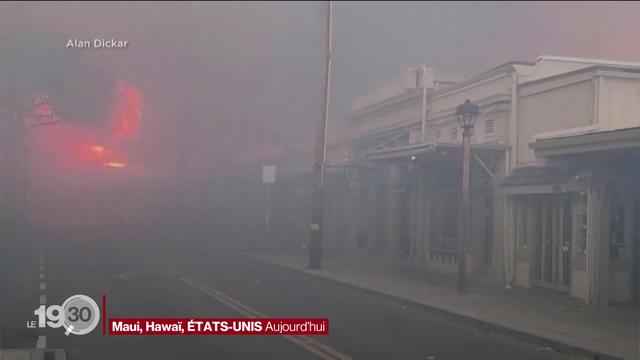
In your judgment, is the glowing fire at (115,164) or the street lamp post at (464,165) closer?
the street lamp post at (464,165)

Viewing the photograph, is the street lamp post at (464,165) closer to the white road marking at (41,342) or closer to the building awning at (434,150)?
the building awning at (434,150)

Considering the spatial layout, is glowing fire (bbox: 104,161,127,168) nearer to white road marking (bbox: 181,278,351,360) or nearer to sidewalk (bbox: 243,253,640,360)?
sidewalk (bbox: 243,253,640,360)

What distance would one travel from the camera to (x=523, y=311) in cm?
1292

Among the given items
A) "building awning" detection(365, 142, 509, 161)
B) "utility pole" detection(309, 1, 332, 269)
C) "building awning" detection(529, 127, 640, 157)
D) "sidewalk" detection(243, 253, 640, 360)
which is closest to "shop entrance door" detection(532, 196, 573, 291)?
"sidewalk" detection(243, 253, 640, 360)

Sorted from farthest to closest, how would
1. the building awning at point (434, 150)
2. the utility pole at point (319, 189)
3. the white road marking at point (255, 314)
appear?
the utility pole at point (319, 189)
the building awning at point (434, 150)
the white road marking at point (255, 314)

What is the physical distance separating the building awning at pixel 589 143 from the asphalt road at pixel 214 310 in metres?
3.74

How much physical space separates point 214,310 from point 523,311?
5386 mm

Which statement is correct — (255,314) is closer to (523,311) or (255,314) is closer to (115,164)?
(523,311)

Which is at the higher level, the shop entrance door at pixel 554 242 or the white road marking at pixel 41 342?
the shop entrance door at pixel 554 242

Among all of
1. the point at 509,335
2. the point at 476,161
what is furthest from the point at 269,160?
the point at 509,335

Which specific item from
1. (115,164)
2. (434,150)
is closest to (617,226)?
(434,150)

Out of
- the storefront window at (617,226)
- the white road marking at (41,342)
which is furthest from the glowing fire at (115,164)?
the storefront window at (617,226)

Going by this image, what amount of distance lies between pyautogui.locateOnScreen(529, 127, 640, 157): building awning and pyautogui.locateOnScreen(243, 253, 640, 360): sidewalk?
2837 mm

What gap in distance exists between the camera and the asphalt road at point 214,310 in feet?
28.6
